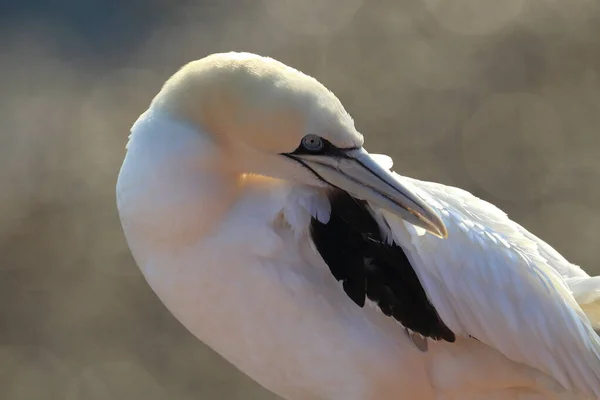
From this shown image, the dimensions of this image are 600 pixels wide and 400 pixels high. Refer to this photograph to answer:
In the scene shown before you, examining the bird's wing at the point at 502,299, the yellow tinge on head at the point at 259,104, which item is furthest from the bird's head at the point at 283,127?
the bird's wing at the point at 502,299

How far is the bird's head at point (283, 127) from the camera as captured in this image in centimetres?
207

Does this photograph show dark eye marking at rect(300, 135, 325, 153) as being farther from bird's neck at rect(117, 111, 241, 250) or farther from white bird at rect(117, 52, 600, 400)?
bird's neck at rect(117, 111, 241, 250)

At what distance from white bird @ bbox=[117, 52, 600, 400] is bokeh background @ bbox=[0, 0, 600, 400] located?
1.57 m

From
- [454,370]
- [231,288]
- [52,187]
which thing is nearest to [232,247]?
[231,288]

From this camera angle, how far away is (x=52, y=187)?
5.20 m

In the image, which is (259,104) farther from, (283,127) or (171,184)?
(171,184)

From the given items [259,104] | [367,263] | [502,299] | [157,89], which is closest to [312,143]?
[259,104]

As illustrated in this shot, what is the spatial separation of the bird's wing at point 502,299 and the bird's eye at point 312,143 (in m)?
0.29

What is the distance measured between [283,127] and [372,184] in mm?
281

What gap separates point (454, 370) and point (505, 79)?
13.0 ft

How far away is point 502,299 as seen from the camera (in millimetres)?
2271

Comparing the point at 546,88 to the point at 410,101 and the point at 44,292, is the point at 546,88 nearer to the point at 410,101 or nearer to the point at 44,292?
the point at 410,101

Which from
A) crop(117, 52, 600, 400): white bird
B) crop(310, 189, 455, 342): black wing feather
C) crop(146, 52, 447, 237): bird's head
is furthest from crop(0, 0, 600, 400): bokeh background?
crop(146, 52, 447, 237): bird's head

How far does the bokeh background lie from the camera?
4.11m
